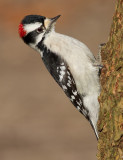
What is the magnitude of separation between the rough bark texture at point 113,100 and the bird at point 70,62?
0.33m

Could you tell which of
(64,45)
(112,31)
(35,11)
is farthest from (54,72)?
(35,11)

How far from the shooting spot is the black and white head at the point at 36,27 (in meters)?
3.44

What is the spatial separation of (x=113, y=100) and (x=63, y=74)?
30.5 inches

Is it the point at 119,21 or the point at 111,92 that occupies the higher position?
the point at 119,21

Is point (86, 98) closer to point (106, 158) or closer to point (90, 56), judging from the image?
point (90, 56)

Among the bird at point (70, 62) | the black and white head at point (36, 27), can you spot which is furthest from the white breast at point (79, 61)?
the black and white head at point (36, 27)

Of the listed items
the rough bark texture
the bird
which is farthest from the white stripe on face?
the rough bark texture

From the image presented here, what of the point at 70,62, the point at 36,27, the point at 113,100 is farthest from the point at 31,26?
the point at 113,100

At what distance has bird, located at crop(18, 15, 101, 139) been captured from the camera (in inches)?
124

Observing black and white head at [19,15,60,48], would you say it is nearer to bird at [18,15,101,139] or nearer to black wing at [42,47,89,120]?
bird at [18,15,101,139]

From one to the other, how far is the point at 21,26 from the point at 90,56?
2.36 feet

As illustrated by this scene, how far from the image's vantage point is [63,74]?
10.8ft

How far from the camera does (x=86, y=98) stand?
10.9 feet

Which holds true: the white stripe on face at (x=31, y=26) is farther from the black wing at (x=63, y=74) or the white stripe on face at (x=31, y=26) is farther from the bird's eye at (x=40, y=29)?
the black wing at (x=63, y=74)
